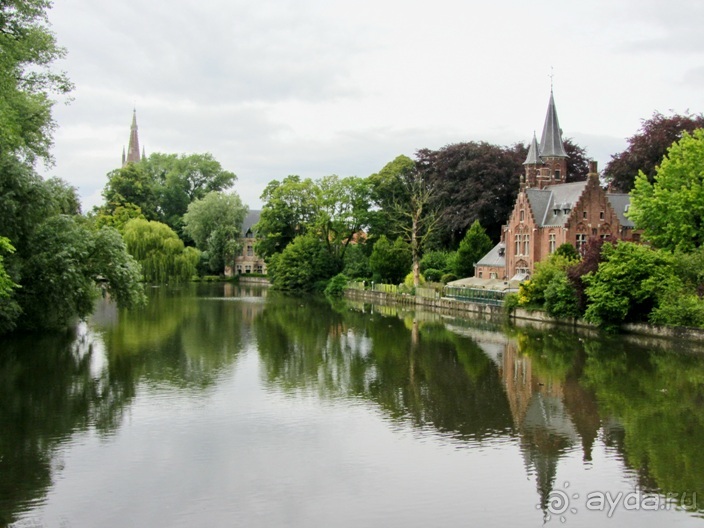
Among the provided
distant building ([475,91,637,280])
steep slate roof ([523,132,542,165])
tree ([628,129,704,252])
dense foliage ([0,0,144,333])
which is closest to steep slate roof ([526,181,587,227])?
distant building ([475,91,637,280])

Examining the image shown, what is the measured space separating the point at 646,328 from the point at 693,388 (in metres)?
11.0

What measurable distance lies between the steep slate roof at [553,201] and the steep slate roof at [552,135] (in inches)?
166

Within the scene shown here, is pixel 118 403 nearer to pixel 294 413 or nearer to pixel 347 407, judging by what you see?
pixel 294 413

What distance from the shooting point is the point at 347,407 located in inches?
704

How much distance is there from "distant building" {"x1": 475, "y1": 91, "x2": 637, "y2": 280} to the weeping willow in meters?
26.4

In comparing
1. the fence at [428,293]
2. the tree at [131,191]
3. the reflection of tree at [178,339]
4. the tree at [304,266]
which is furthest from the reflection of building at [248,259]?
the fence at [428,293]

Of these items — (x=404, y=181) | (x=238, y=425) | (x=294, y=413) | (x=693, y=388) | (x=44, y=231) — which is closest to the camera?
(x=238, y=425)

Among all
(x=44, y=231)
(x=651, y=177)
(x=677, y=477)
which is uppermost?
(x=651, y=177)

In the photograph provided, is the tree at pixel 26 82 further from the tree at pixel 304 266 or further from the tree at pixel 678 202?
the tree at pixel 304 266

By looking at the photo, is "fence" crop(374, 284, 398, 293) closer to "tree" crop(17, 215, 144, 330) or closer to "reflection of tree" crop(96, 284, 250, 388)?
"reflection of tree" crop(96, 284, 250, 388)

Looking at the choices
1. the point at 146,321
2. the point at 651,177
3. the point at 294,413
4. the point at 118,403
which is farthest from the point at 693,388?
the point at 651,177

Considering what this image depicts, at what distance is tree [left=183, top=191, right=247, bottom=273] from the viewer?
76.0m

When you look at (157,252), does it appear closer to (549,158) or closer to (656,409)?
(549,158)

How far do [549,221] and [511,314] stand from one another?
9.77 m
